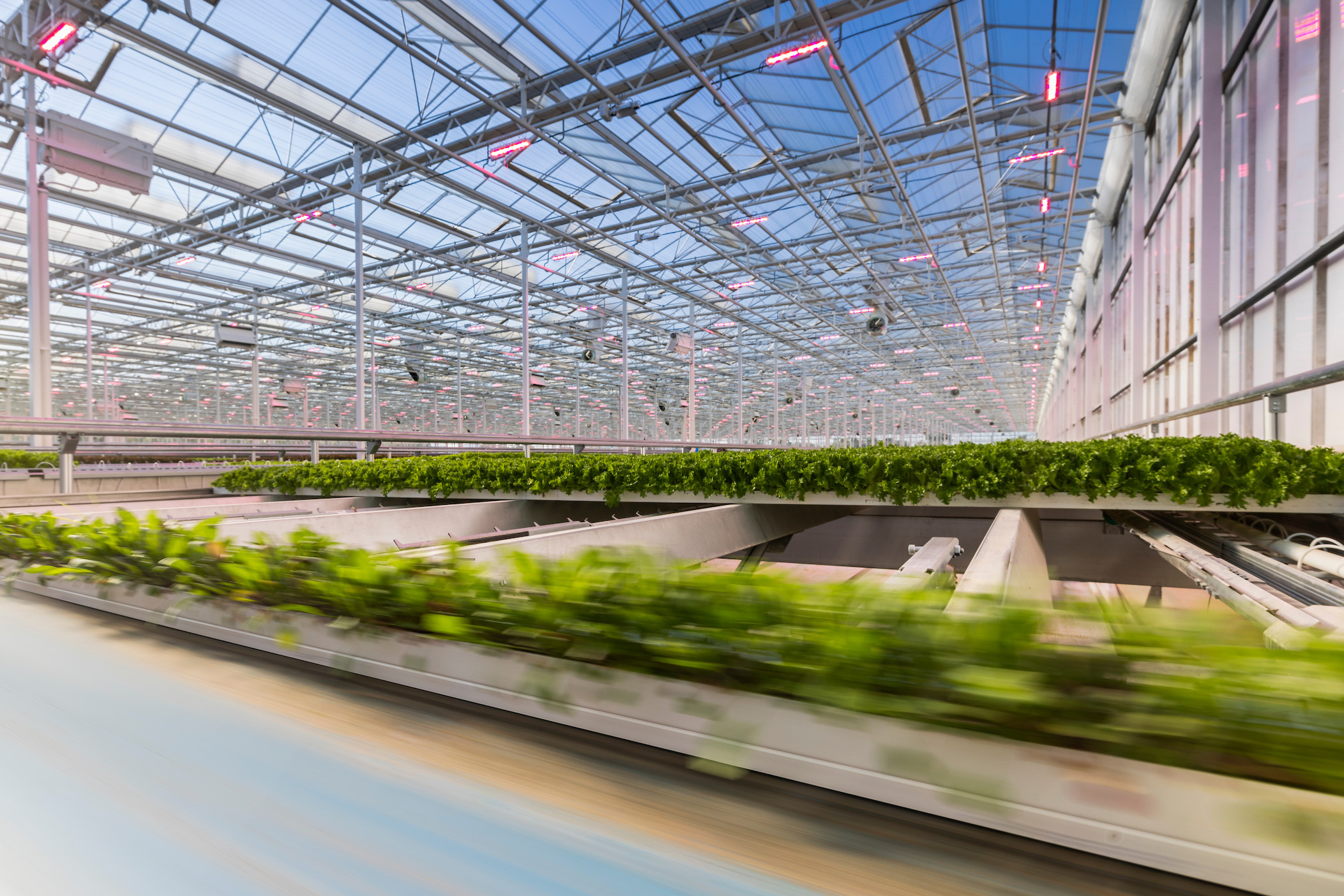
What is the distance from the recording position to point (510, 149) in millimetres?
10008

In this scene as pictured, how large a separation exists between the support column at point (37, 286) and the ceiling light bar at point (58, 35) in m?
0.95

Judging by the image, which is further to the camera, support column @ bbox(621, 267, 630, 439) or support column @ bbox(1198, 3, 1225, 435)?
support column @ bbox(621, 267, 630, 439)

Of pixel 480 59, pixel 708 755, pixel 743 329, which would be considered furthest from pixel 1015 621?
pixel 743 329

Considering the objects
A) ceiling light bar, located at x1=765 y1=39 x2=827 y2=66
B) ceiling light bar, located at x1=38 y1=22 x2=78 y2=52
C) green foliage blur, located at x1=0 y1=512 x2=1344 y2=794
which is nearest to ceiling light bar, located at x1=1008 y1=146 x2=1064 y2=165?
ceiling light bar, located at x1=765 y1=39 x2=827 y2=66

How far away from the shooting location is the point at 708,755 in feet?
3.96

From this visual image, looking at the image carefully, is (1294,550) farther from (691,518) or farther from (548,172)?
(548,172)

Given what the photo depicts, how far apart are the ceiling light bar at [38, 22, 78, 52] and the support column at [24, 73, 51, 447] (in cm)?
95

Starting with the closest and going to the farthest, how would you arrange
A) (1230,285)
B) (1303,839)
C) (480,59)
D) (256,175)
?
(1303,839), (1230,285), (480,59), (256,175)

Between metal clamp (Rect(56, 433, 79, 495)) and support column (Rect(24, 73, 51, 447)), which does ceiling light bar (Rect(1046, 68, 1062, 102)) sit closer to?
metal clamp (Rect(56, 433, 79, 495))

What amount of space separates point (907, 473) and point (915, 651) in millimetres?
3937

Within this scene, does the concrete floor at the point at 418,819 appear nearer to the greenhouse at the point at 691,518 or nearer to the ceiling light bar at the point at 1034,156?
the greenhouse at the point at 691,518

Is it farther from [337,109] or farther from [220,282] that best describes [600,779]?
[220,282]

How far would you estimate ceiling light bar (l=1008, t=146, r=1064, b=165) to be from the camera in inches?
425

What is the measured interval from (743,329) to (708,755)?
25191 millimetres
